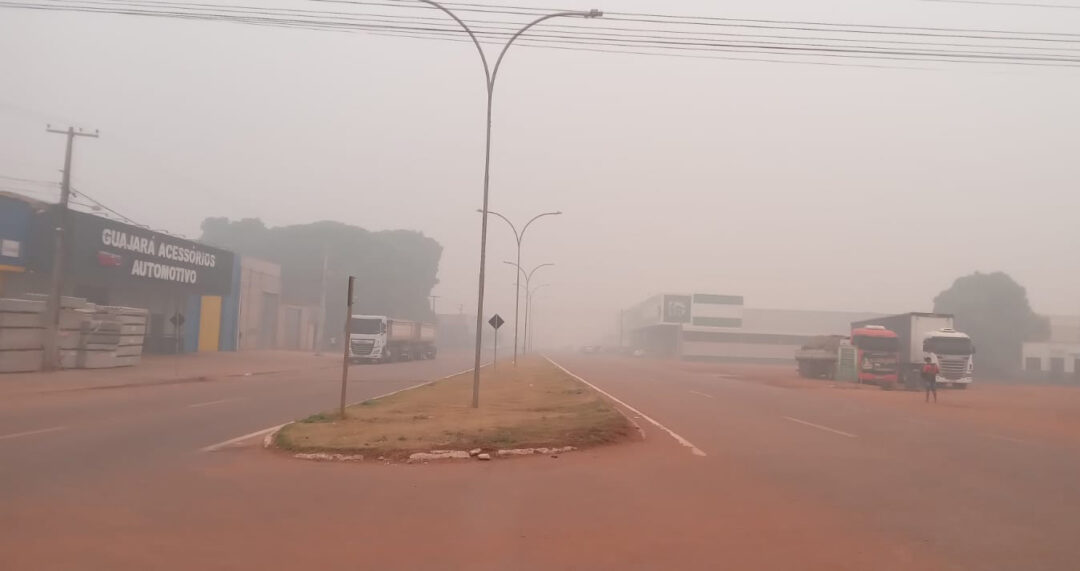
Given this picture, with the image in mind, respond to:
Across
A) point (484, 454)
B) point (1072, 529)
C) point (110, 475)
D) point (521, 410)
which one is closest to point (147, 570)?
point (110, 475)

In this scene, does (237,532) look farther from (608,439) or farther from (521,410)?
(521,410)

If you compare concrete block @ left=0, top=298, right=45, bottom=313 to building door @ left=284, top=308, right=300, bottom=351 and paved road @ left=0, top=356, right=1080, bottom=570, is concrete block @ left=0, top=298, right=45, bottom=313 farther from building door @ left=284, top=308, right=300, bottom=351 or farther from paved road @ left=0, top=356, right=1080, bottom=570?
building door @ left=284, top=308, right=300, bottom=351

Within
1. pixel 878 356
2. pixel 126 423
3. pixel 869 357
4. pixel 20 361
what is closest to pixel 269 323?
pixel 20 361

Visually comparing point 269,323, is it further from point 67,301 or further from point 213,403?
point 213,403

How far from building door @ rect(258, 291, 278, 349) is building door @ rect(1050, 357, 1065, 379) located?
210ft

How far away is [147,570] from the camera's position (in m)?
6.44

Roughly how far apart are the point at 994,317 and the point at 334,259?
78058mm

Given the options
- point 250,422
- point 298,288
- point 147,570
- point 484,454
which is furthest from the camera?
point 298,288

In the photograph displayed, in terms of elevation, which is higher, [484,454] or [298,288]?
[298,288]

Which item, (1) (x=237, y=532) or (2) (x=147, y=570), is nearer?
(2) (x=147, y=570)

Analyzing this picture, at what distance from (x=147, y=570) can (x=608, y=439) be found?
917cm

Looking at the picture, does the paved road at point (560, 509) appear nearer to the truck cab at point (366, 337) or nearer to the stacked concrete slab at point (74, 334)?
the stacked concrete slab at point (74, 334)

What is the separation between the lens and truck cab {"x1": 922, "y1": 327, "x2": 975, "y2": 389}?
143ft

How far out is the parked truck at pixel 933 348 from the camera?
43.7 metres
